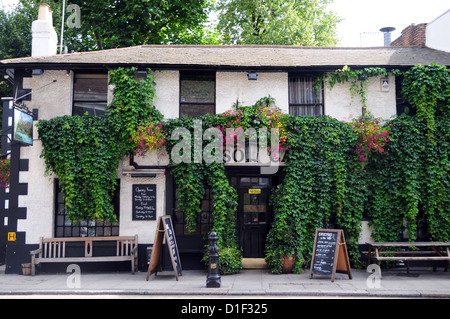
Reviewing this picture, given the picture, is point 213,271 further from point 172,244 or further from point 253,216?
point 253,216

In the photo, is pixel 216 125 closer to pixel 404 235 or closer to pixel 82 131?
pixel 82 131

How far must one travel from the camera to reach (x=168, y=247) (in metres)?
9.58

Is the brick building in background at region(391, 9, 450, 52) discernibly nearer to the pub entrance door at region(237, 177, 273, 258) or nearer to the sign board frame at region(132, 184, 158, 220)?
the pub entrance door at region(237, 177, 273, 258)

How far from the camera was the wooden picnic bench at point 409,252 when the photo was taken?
961 cm

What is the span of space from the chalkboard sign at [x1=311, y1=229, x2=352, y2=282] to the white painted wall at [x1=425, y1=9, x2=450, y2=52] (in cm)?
761

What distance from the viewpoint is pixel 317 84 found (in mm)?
11305

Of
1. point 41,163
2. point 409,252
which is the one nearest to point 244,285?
point 409,252

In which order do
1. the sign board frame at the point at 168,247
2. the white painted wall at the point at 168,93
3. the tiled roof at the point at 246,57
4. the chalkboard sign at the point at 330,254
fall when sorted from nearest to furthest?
the chalkboard sign at the point at 330,254
the sign board frame at the point at 168,247
the tiled roof at the point at 246,57
the white painted wall at the point at 168,93

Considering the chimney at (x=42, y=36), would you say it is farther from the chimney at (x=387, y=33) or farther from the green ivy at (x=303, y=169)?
the chimney at (x=387, y=33)

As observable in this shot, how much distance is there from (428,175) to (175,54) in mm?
8395

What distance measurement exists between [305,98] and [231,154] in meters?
2.92

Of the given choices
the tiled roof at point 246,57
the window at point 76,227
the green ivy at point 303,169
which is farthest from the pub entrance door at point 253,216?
the window at point 76,227

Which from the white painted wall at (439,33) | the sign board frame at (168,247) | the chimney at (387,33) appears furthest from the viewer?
the chimney at (387,33)

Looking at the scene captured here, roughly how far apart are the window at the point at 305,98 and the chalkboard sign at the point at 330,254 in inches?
146
